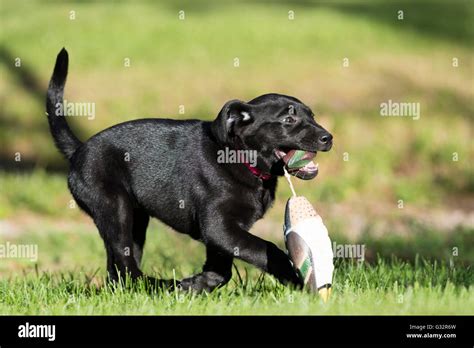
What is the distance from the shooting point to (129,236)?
19.0ft

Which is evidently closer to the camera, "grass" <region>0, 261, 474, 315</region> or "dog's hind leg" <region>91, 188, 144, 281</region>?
"grass" <region>0, 261, 474, 315</region>

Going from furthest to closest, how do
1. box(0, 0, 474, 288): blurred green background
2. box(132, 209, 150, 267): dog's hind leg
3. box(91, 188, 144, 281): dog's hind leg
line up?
box(0, 0, 474, 288): blurred green background
box(132, 209, 150, 267): dog's hind leg
box(91, 188, 144, 281): dog's hind leg

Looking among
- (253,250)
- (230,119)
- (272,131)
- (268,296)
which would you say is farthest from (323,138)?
(268,296)

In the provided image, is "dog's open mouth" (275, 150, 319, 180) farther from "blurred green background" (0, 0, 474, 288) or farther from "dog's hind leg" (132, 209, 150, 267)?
"blurred green background" (0, 0, 474, 288)

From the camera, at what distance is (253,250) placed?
17.2 feet

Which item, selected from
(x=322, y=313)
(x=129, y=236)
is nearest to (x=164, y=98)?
(x=129, y=236)

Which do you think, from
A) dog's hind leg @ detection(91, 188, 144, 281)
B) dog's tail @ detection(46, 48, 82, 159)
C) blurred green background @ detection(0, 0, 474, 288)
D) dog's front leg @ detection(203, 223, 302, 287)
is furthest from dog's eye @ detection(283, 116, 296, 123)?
blurred green background @ detection(0, 0, 474, 288)

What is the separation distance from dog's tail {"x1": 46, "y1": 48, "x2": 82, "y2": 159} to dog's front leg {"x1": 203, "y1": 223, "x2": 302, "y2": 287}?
4.54ft

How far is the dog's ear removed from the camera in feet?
17.6

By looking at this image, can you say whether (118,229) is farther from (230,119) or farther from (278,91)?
(278,91)

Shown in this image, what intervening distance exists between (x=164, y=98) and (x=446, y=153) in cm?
409

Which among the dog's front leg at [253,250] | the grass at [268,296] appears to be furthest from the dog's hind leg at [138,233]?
the dog's front leg at [253,250]

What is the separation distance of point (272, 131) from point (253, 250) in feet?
2.35

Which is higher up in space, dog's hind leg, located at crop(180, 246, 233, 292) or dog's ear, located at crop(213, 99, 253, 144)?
dog's ear, located at crop(213, 99, 253, 144)
